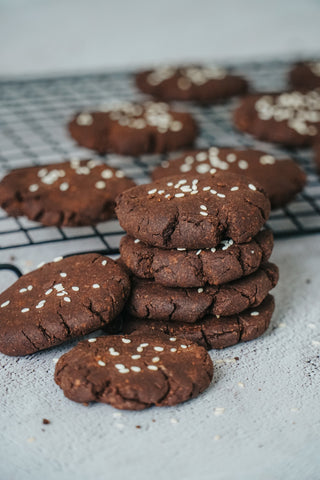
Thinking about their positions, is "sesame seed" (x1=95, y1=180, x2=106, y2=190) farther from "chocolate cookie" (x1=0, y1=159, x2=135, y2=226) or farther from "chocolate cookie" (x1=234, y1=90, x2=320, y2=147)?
"chocolate cookie" (x1=234, y1=90, x2=320, y2=147)

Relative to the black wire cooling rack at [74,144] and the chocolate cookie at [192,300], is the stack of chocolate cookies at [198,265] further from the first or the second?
→ the black wire cooling rack at [74,144]

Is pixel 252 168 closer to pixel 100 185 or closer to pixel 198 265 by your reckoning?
pixel 100 185

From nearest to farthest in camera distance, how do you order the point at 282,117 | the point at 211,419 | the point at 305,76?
the point at 211,419 < the point at 282,117 < the point at 305,76

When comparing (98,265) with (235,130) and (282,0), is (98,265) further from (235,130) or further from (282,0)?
(282,0)

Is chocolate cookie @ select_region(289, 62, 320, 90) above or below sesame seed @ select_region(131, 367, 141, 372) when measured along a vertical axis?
below

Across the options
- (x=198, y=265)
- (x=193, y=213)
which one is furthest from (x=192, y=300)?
(x=193, y=213)

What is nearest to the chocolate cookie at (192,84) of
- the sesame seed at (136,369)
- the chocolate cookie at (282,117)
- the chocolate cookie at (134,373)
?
the chocolate cookie at (282,117)

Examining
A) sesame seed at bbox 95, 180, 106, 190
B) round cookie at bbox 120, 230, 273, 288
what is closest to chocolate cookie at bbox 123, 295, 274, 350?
round cookie at bbox 120, 230, 273, 288
